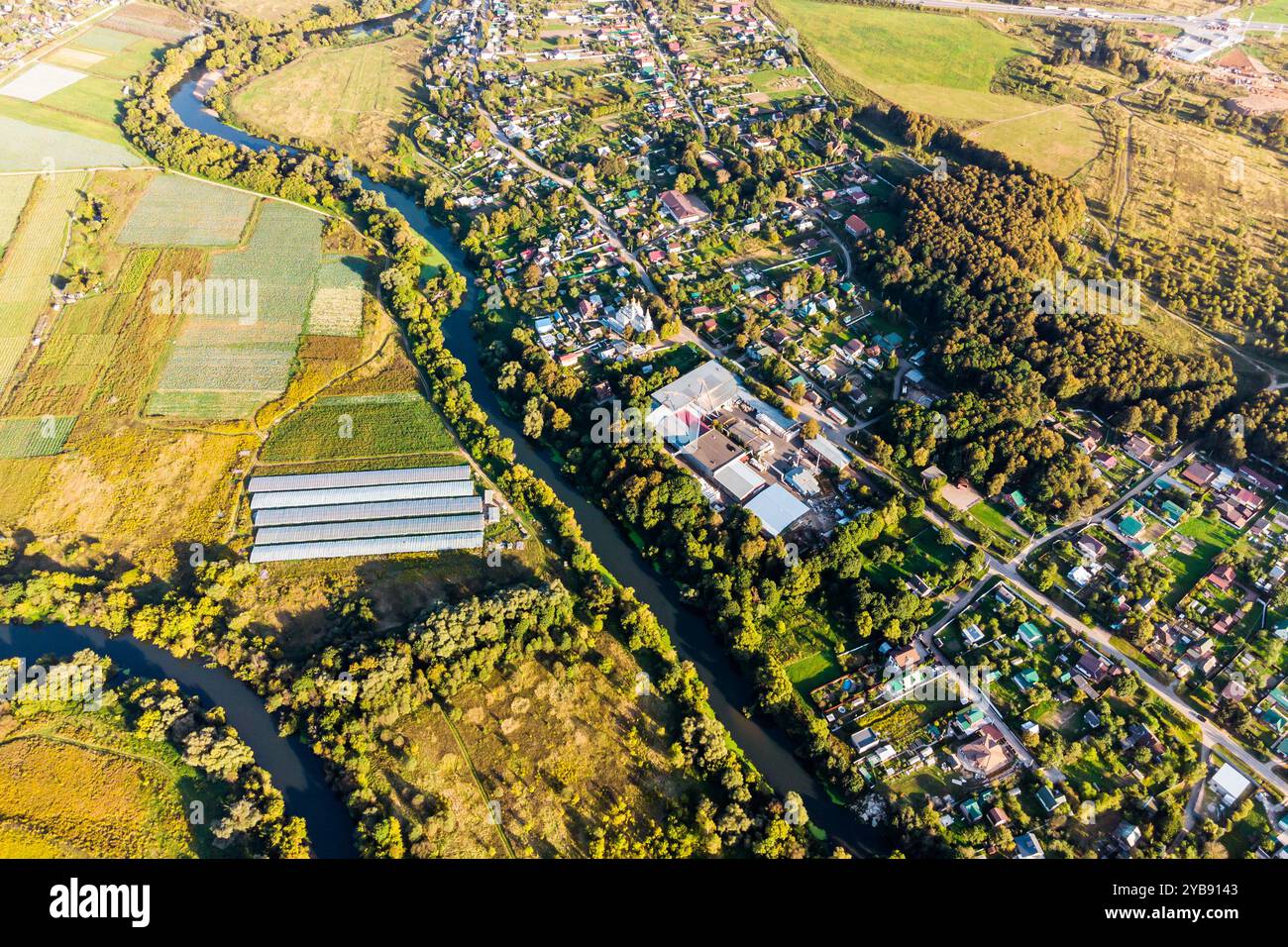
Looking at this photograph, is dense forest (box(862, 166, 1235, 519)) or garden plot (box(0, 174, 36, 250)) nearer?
dense forest (box(862, 166, 1235, 519))

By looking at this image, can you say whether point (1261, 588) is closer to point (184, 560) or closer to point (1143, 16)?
point (184, 560)

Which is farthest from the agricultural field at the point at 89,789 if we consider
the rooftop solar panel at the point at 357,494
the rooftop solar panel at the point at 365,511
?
the rooftop solar panel at the point at 357,494

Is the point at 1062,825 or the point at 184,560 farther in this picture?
the point at 184,560

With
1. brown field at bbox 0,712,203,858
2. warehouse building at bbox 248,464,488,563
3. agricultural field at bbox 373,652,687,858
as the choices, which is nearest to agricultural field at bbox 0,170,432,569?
warehouse building at bbox 248,464,488,563

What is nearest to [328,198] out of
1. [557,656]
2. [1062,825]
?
[557,656]

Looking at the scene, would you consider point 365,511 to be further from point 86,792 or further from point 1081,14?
point 1081,14

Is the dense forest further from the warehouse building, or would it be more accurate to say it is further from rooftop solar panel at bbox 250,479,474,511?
rooftop solar panel at bbox 250,479,474,511
